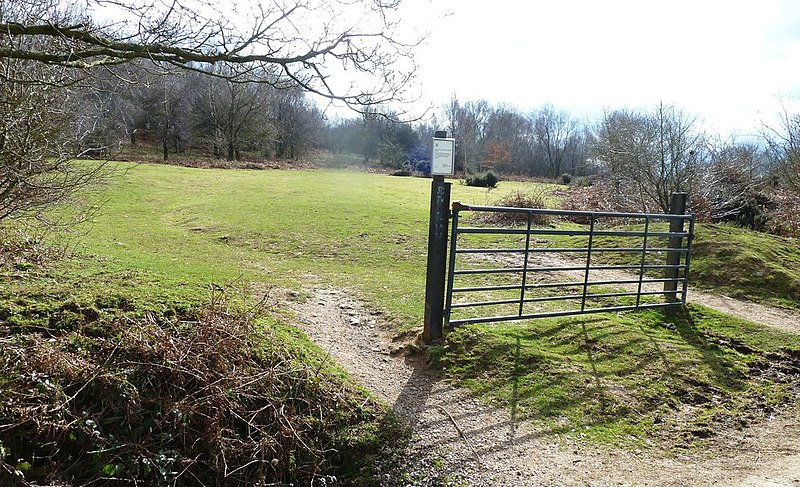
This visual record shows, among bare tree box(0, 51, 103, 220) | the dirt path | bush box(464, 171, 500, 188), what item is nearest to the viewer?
the dirt path

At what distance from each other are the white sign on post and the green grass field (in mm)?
1723

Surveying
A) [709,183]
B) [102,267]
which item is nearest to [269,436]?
[102,267]

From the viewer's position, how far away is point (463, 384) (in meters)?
4.32

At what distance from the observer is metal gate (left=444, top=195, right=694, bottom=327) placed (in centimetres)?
514

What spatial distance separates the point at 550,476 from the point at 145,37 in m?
4.73

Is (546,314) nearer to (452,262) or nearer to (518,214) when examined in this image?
(452,262)

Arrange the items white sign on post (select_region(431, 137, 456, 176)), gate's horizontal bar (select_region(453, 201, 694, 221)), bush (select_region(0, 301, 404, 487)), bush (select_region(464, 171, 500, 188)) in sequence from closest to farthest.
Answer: bush (select_region(0, 301, 404, 487)) < white sign on post (select_region(431, 137, 456, 176)) < gate's horizontal bar (select_region(453, 201, 694, 221)) < bush (select_region(464, 171, 500, 188))

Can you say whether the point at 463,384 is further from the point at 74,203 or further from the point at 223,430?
the point at 74,203

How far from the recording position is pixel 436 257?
15.6 feet

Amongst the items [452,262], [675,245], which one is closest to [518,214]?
[675,245]

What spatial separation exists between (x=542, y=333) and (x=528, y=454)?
212cm

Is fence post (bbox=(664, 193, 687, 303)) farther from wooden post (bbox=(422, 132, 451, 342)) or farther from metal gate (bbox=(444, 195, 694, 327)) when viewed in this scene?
wooden post (bbox=(422, 132, 451, 342))

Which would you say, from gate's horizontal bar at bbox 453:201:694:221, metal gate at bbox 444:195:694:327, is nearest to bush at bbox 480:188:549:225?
metal gate at bbox 444:195:694:327

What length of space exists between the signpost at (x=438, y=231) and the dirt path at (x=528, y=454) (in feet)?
2.20
